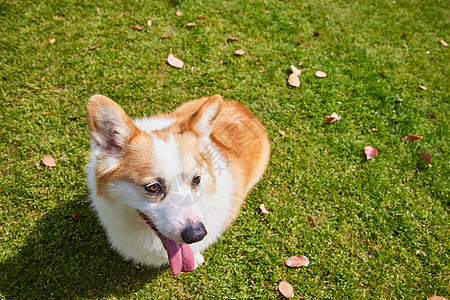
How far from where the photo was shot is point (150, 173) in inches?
78.9

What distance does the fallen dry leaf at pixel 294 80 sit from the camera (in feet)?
15.3

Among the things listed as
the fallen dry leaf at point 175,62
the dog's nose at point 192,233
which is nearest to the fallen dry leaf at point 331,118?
the fallen dry leaf at point 175,62

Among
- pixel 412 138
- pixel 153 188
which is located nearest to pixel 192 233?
pixel 153 188

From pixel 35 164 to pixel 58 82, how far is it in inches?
53.4

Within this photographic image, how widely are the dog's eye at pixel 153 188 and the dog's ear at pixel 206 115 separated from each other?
1.85 feet

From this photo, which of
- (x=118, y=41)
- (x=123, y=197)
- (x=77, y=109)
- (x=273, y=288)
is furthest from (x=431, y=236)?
(x=118, y=41)

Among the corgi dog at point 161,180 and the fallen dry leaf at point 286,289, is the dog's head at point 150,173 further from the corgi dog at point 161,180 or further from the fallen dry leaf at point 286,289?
the fallen dry leaf at point 286,289

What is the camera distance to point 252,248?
3320mm

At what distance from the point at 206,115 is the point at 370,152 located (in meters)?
3.01

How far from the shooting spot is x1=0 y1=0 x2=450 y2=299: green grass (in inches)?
122

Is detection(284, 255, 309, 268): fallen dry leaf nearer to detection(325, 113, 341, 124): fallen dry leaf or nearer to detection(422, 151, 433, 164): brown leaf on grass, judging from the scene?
detection(325, 113, 341, 124): fallen dry leaf

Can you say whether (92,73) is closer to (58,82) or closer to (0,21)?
(58,82)

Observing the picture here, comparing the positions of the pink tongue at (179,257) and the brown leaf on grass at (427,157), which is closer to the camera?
the pink tongue at (179,257)

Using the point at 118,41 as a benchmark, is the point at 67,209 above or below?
below
